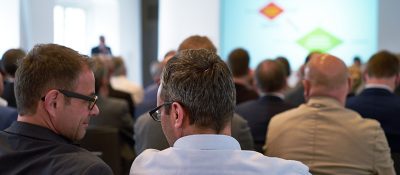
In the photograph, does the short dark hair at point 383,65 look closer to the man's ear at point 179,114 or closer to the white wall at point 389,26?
the man's ear at point 179,114

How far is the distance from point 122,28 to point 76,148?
8.96 meters

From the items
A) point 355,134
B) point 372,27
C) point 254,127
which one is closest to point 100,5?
point 372,27

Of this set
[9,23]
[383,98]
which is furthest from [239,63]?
[9,23]

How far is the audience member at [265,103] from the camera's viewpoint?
3.20 metres

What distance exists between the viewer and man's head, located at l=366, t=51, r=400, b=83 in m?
3.60

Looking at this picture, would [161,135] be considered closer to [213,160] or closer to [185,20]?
[213,160]

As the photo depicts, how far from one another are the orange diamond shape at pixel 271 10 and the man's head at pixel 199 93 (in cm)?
725

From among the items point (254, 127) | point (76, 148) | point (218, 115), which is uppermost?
point (218, 115)

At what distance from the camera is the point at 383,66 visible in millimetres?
3641

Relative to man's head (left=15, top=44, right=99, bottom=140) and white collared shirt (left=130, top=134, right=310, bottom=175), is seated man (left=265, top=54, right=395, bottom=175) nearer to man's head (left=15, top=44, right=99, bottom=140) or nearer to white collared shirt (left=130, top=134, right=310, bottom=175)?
white collared shirt (left=130, top=134, right=310, bottom=175)

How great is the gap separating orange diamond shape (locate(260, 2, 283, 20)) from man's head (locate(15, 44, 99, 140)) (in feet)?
23.5

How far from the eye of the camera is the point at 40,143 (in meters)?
1.55

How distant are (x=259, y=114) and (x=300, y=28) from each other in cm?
557

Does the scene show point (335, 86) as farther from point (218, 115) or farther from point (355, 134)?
point (218, 115)
